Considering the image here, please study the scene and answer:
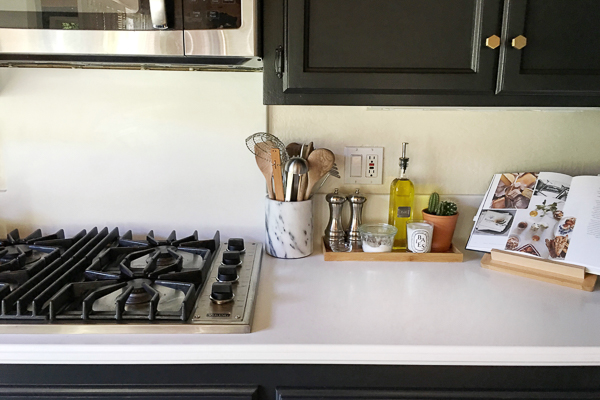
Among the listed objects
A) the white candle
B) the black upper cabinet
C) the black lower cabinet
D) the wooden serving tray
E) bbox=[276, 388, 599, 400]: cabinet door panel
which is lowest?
bbox=[276, 388, 599, 400]: cabinet door panel

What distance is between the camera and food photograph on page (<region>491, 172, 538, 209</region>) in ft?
4.60

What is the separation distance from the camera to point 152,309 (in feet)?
3.07

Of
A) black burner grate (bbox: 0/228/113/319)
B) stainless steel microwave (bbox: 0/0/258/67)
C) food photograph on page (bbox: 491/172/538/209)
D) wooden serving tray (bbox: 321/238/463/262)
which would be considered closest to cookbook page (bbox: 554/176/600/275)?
food photograph on page (bbox: 491/172/538/209)

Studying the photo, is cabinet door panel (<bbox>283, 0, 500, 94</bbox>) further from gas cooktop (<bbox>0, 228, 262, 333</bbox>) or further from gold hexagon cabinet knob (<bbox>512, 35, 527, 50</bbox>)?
gas cooktop (<bbox>0, 228, 262, 333</bbox>)

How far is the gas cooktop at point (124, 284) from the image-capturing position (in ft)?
3.07

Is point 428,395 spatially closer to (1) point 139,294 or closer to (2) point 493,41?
(1) point 139,294

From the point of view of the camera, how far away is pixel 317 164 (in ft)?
4.46

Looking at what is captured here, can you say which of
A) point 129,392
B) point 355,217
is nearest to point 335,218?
point 355,217

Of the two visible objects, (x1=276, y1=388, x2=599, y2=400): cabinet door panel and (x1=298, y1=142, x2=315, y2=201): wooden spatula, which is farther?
(x1=298, y1=142, x2=315, y2=201): wooden spatula

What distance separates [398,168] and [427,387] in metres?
0.72

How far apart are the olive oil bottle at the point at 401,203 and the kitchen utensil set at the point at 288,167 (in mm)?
215

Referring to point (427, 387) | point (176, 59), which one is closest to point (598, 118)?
point (427, 387)

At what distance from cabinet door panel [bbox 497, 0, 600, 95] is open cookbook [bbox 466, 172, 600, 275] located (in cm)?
33

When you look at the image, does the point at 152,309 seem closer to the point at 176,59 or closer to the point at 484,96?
the point at 176,59
